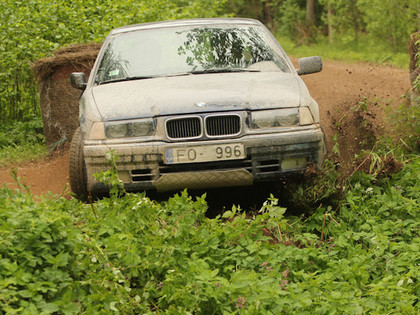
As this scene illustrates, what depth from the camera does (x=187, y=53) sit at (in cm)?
664

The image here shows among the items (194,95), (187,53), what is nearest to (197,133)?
(194,95)

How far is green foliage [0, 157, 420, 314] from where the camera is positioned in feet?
11.6

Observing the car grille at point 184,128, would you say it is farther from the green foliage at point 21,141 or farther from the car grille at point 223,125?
the green foliage at point 21,141

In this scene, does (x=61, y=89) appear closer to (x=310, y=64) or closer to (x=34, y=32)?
(x=34, y=32)

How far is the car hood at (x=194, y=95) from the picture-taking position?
17.9ft

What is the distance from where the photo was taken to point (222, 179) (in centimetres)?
534

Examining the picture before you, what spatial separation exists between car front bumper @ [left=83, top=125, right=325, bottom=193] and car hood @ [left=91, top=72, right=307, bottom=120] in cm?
27

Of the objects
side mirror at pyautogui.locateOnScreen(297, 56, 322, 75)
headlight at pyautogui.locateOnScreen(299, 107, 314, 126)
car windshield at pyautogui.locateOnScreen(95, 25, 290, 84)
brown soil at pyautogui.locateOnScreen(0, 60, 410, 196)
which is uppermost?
car windshield at pyautogui.locateOnScreen(95, 25, 290, 84)

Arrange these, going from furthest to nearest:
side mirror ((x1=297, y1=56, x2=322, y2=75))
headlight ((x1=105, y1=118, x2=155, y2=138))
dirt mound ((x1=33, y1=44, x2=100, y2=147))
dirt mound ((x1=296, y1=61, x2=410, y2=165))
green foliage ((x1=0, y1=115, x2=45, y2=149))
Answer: green foliage ((x1=0, y1=115, x2=45, y2=149)) → dirt mound ((x1=33, y1=44, x2=100, y2=147)) → dirt mound ((x1=296, y1=61, x2=410, y2=165)) → side mirror ((x1=297, y1=56, x2=322, y2=75)) → headlight ((x1=105, y1=118, x2=155, y2=138))

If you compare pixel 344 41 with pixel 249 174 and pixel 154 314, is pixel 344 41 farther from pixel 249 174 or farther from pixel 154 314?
pixel 154 314

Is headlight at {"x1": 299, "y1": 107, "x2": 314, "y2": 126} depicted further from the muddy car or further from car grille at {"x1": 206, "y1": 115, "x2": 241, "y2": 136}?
car grille at {"x1": 206, "y1": 115, "x2": 241, "y2": 136}

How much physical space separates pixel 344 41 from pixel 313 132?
20.8m

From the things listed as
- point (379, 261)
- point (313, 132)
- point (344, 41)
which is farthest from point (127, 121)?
point (344, 41)

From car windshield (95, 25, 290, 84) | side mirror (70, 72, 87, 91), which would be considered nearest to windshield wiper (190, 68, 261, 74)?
car windshield (95, 25, 290, 84)
